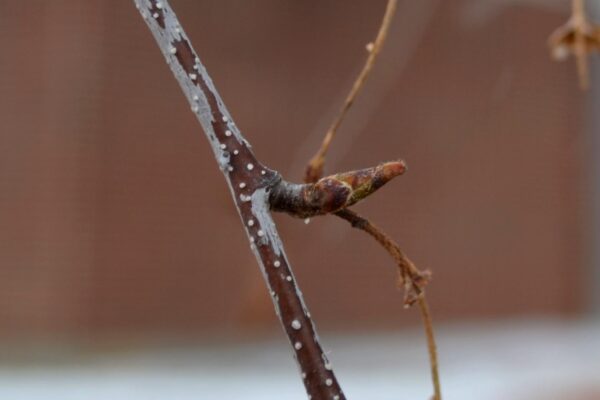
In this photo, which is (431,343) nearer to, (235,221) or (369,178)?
(369,178)

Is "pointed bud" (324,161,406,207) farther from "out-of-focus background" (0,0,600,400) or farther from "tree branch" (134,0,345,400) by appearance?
"out-of-focus background" (0,0,600,400)

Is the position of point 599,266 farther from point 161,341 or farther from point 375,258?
point 161,341

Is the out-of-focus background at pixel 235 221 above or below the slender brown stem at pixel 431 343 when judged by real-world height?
above

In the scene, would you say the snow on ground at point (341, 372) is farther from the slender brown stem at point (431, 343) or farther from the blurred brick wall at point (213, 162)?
the slender brown stem at point (431, 343)

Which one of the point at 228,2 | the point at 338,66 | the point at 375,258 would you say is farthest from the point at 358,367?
the point at 228,2

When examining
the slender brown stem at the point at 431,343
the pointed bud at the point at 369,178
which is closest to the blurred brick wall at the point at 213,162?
the slender brown stem at the point at 431,343

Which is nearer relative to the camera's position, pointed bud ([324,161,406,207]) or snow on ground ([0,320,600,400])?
pointed bud ([324,161,406,207])

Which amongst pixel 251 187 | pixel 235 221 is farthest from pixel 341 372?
pixel 251 187

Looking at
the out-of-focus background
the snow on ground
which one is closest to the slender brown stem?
the out-of-focus background
